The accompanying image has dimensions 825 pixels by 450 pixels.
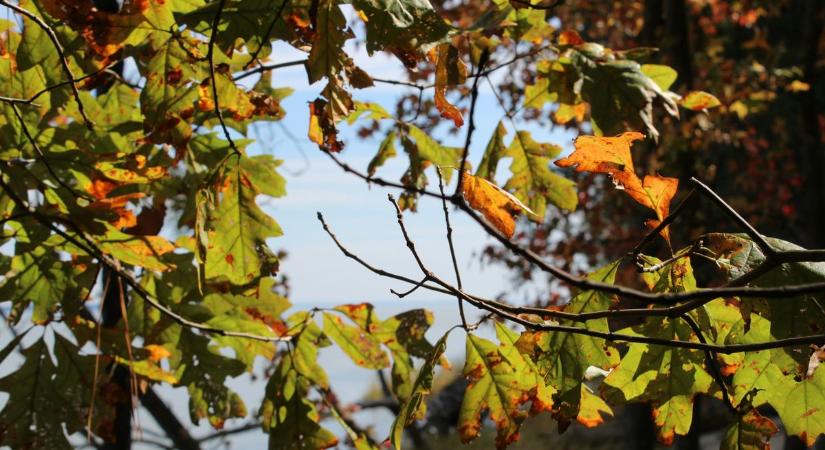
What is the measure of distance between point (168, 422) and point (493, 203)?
3374 mm

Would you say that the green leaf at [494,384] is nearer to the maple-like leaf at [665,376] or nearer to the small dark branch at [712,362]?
the maple-like leaf at [665,376]

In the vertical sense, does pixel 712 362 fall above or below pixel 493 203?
below

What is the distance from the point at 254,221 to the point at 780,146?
34.2 ft

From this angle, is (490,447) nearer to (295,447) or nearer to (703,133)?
(703,133)

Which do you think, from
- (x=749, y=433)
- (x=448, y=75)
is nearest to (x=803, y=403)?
(x=749, y=433)

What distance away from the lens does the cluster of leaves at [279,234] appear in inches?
52.6

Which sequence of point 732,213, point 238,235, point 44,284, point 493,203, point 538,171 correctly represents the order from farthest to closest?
point 538,171 → point 44,284 → point 238,235 → point 493,203 → point 732,213

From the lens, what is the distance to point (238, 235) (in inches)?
72.6

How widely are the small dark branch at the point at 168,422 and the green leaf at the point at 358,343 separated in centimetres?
240

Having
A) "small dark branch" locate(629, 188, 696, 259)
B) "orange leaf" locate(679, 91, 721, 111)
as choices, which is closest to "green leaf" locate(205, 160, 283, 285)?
"small dark branch" locate(629, 188, 696, 259)

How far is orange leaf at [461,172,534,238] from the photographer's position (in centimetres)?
136

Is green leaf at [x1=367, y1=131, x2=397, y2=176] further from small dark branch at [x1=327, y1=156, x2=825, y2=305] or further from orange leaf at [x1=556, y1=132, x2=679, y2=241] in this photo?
small dark branch at [x1=327, y1=156, x2=825, y2=305]

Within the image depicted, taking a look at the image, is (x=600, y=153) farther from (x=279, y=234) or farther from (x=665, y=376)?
(x=279, y=234)

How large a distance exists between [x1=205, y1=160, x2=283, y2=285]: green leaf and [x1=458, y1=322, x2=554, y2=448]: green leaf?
1.74 ft
